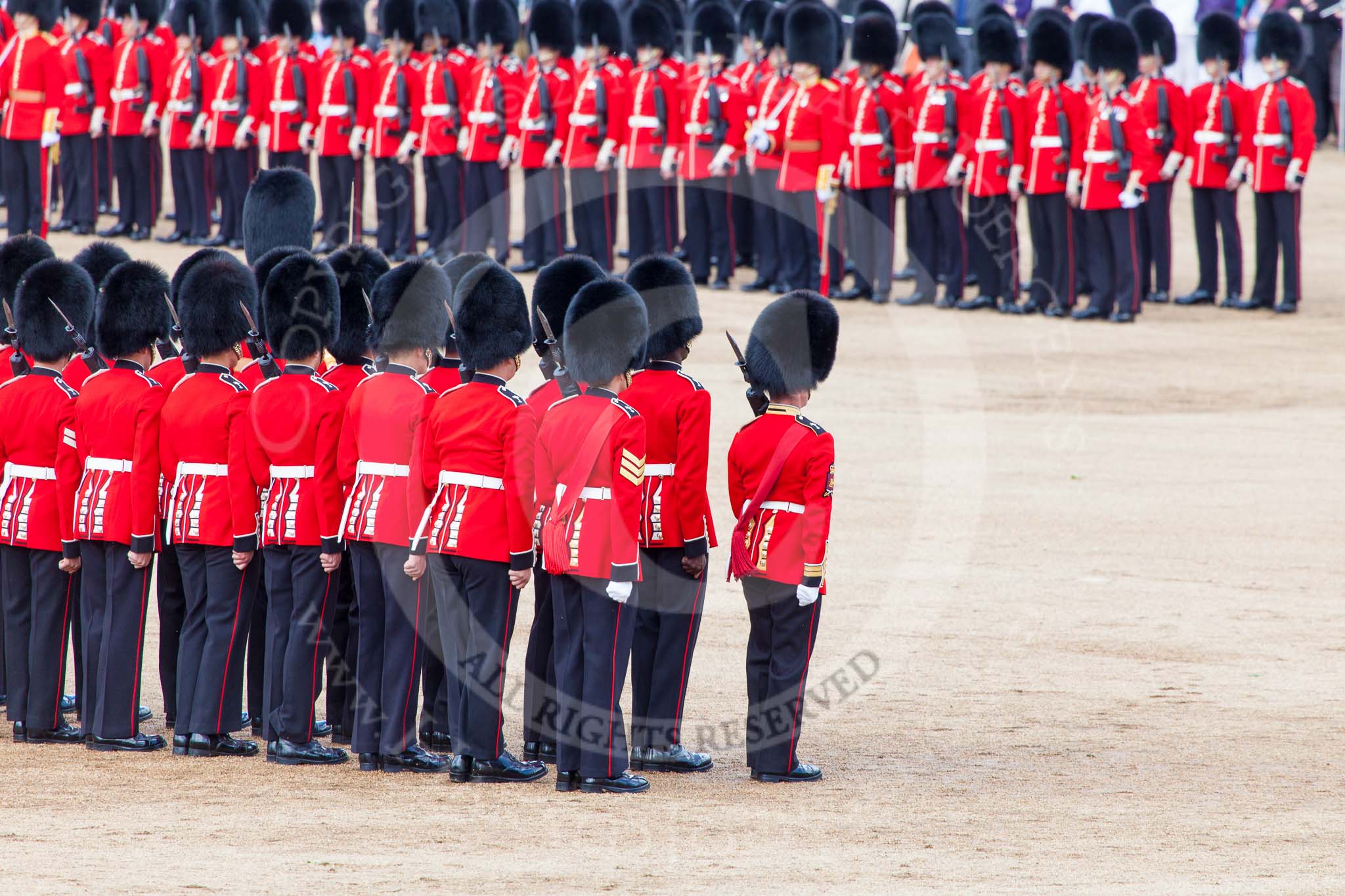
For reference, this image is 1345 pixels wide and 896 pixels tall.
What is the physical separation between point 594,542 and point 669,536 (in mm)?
327

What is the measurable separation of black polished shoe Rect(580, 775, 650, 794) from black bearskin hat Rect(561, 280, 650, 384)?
934mm

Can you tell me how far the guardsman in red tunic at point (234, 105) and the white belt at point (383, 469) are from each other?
25.3 feet

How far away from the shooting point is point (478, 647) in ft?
14.9

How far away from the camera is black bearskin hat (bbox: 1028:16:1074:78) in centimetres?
1093

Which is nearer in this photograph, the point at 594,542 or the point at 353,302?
the point at 594,542

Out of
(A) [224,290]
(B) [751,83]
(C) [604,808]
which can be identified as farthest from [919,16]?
(C) [604,808]

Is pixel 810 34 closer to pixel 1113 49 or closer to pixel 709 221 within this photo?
pixel 709 221

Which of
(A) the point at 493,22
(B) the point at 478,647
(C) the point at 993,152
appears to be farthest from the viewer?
(A) the point at 493,22

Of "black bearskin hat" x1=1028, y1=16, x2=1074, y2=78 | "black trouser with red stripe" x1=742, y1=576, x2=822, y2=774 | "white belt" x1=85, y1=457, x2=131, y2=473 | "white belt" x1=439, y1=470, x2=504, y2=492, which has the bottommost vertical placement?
"black trouser with red stripe" x1=742, y1=576, x2=822, y2=774

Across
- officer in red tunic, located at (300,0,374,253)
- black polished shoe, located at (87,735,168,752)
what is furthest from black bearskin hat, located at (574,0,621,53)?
black polished shoe, located at (87,735,168,752)

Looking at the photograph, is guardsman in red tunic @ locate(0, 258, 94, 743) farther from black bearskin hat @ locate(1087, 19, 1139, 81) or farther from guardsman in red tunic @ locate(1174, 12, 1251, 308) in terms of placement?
guardsman in red tunic @ locate(1174, 12, 1251, 308)

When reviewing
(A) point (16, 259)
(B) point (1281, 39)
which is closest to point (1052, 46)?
(B) point (1281, 39)

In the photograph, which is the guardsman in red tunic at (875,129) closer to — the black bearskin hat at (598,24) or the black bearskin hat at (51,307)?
the black bearskin hat at (598,24)

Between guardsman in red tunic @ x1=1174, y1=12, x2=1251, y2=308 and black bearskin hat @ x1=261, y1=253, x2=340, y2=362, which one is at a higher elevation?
guardsman in red tunic @ x1=1174, y1=12, x2=1251, y2=308
